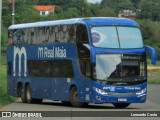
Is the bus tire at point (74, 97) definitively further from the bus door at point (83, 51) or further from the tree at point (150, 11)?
the tree at point (150, 11)

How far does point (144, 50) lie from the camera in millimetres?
27406

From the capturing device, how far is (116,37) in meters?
26.8

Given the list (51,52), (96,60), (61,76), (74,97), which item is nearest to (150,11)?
(51,52)

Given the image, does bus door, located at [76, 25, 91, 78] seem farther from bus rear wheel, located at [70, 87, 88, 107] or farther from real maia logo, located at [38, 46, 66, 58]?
real maia logo, located at [38, 46, 66, 58]

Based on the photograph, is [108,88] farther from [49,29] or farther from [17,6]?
[17,6]

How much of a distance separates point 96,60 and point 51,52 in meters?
3.68

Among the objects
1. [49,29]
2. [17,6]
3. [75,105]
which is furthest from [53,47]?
[17,6]

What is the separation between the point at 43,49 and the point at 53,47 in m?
1.05

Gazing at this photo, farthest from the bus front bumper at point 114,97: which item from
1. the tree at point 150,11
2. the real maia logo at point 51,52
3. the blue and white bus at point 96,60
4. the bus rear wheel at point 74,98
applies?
the tree at point 150,11

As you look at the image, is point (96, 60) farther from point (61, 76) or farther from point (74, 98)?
point (61, 76)

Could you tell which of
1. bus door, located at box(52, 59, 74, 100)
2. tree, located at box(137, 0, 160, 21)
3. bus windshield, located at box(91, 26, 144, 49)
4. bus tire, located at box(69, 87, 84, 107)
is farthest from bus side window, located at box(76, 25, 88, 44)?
tree, located at box(137, 0, 160, 21)

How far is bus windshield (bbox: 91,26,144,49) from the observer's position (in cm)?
2653

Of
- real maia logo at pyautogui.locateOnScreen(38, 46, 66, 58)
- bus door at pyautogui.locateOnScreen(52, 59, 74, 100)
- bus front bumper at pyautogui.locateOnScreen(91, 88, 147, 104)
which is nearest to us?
bus front bumper at pyautogui.locateOnScreen(91, 88, 147, 104)

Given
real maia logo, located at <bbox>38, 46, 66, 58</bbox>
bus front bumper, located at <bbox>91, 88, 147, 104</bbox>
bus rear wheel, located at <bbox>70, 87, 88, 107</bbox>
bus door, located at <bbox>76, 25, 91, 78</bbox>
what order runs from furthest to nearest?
real maia logo, located at <bbox>38, 46, 66, 58</bbox>, bus rear wheel, located at <bbox>70, 87, 88, 107</bbox>, bus door, located at <bbox>76, 25, 91, 78</bbox>, bus front bumper, located at <bbox>91, 88, 147, 104</bbox>
